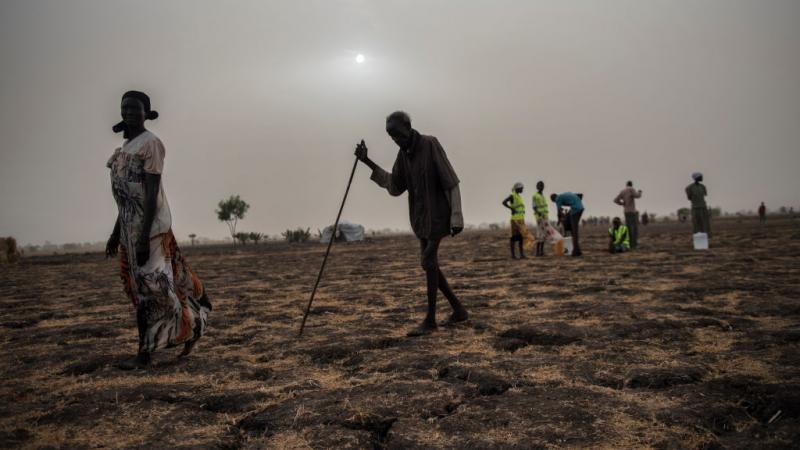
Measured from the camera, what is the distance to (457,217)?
404cm

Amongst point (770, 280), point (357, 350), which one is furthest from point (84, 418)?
point (770, 280)

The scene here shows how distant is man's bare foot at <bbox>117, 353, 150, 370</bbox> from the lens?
3277mm

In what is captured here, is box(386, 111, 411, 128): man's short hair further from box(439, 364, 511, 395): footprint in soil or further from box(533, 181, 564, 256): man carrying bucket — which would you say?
box(533, 181, 564, 256): man carrying bucket

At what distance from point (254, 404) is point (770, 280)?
6.21 m

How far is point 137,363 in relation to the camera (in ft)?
10.9

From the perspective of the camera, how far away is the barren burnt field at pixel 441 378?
2092mm

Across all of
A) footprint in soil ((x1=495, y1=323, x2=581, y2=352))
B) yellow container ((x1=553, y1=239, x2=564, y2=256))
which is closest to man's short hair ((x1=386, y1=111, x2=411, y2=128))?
footprint in soil ((x1=495, y1=323, x2=581, y2=352))

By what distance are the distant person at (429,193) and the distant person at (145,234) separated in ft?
6.00

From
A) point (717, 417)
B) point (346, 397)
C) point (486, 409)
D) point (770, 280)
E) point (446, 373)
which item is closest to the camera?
point (717, 417)

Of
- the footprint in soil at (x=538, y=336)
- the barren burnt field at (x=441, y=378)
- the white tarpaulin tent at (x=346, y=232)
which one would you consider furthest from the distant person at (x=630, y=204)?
the white tarpaulin tent at (x=346, y=232)

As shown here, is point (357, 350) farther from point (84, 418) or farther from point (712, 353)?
point (712, 353)

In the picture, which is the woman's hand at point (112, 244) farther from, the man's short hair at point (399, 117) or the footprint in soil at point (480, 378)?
the footprint in soil at point (480, 378)

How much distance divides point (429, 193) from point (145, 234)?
2.16 metres

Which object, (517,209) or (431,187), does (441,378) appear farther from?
(517,209)
